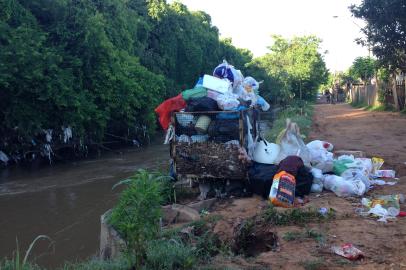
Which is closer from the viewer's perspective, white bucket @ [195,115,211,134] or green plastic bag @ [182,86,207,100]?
white bucket @ [195,115,211,134]

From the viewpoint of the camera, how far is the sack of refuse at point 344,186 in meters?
6.52

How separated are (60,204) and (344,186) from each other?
20.0ft

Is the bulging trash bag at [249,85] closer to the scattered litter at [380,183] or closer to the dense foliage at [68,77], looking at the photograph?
the scattered litter at [380,183]

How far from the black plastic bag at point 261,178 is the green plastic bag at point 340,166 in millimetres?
1255

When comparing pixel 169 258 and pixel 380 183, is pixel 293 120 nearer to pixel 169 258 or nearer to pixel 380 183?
pixel 380 183

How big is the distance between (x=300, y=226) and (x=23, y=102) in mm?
11400

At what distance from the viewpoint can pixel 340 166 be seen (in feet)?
23.9

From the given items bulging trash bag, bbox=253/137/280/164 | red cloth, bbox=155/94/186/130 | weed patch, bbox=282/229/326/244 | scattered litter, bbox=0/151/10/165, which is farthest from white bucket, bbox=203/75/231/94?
scattered litter, bbox=0/151/10/165

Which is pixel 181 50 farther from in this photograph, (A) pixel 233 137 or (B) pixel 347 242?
(B) pixel 347 242

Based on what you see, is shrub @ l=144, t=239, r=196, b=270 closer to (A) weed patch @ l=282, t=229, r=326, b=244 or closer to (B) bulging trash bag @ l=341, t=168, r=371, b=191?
(A) weed patch @ l=282, t=229, r=326, b=244

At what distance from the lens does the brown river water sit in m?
6.80

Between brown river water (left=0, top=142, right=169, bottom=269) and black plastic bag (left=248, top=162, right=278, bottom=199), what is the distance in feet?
8.31

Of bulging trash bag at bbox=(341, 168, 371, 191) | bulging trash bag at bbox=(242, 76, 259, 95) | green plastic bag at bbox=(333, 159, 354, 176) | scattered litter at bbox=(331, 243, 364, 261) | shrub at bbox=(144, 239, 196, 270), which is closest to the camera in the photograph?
shrub at bbox=(144, 239, 196, 270)

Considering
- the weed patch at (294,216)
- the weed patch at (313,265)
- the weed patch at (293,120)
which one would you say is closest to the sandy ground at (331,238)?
the weed patch at (313,265)
